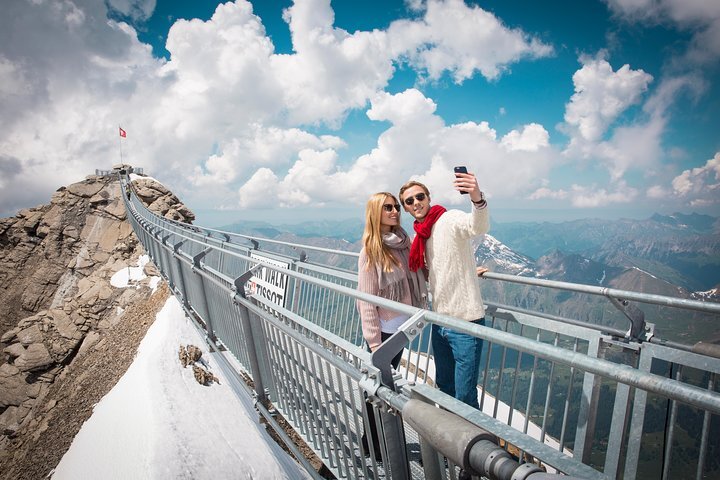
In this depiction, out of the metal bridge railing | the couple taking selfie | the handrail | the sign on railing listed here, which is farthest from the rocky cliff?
the handrail

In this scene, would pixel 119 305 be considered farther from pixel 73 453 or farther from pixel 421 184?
pixel 421 184

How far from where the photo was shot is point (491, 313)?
390 centimetres

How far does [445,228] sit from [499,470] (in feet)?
7.27

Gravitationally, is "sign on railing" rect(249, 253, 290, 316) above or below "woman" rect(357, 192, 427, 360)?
below

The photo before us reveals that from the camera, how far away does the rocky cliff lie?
8.12 meters

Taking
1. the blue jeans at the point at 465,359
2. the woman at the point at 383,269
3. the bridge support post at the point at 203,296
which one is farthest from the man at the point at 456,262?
the bridge support post at the point at 203,296

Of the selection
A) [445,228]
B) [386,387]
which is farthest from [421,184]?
[386,387]

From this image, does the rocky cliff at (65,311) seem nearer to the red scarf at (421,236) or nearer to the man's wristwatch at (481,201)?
the red scarf at (421,236)

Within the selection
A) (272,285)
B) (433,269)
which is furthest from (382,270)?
(272,285)

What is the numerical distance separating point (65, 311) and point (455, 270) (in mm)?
22217

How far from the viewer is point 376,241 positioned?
10.9 ft

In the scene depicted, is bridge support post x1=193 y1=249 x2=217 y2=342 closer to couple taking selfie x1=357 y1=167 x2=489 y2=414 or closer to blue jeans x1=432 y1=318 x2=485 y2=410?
couple taking selfie x1=357 y1=167 x2=489 y2=414

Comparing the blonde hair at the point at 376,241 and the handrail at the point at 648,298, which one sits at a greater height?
the blonde hair at the point at 376,241

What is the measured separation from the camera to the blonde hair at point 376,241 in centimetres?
331
